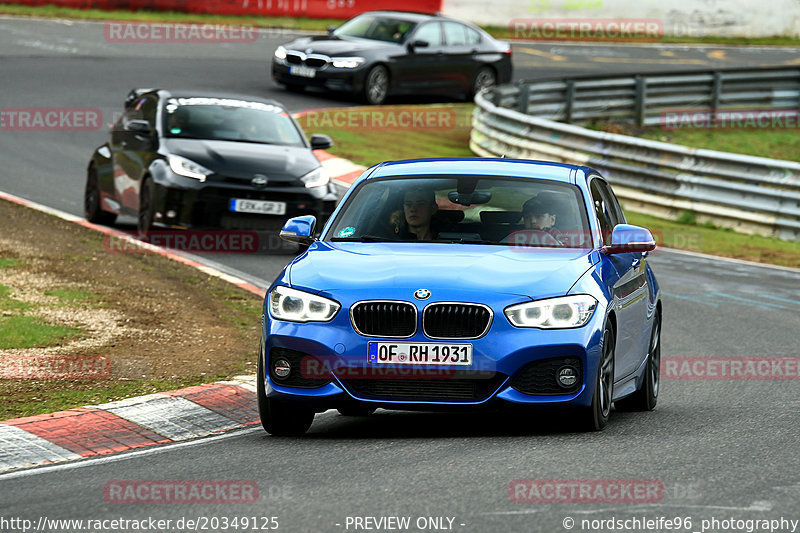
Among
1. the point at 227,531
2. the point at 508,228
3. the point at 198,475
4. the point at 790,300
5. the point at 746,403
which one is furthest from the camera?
the point at 790,300

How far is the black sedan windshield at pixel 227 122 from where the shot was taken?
661 inches

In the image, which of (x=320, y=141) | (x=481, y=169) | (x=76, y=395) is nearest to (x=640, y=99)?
(x=320, y=141)

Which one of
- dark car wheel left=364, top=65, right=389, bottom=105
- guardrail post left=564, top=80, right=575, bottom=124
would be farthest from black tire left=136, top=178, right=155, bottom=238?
guardrail post left=564, top=80, right=575, bottom=124

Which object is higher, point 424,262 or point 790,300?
point 424,262

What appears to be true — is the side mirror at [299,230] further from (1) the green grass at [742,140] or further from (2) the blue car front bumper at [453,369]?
(1) the green grass at [742,140]

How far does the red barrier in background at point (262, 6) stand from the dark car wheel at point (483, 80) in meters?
9.70

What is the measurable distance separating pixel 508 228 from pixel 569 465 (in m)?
2.05

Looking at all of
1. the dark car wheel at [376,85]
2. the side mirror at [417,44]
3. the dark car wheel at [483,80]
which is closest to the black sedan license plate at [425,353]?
the dark car wheel at [376,85]

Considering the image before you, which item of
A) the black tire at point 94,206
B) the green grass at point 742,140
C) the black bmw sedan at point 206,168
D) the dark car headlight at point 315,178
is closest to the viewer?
the black bmw sedan at point 206,168

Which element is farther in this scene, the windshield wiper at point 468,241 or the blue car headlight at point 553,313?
the windshield wiper at point 468,241

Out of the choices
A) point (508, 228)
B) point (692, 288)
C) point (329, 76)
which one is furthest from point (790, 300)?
point (329, 76)

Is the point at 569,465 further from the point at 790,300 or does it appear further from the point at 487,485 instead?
the point at 790,300

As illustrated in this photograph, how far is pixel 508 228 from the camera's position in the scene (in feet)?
28.5

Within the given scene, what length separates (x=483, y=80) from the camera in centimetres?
3116
